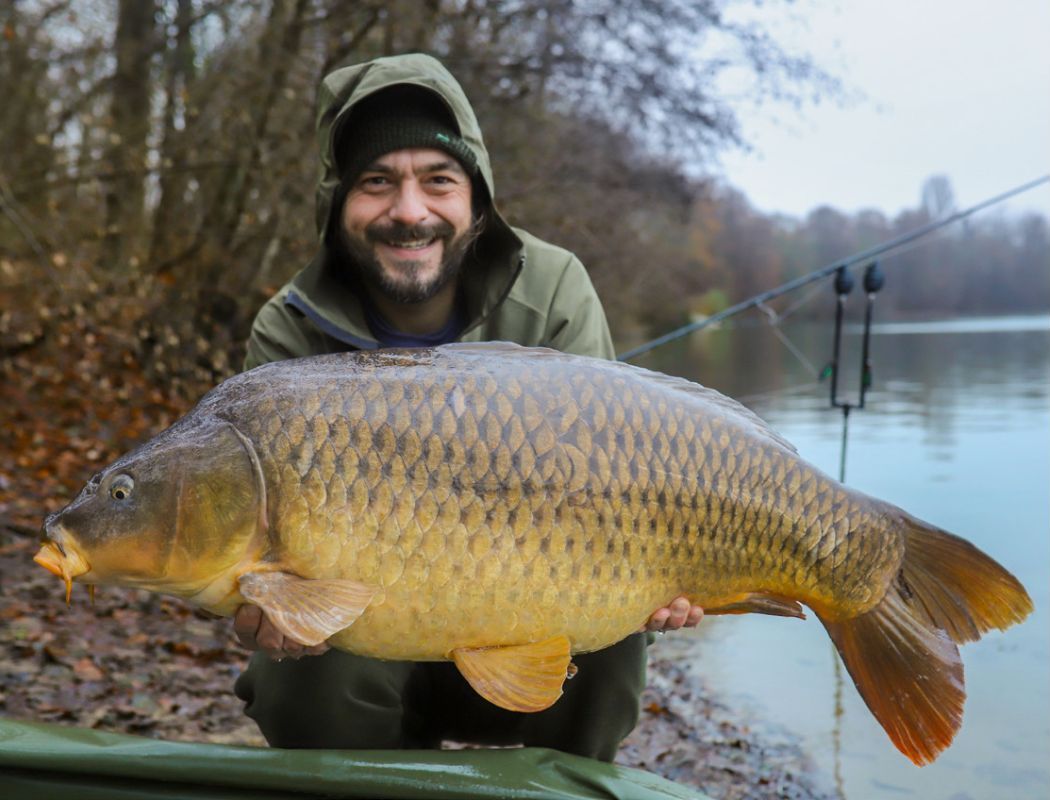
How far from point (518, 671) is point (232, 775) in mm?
367

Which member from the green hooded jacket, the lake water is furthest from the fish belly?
the lake water

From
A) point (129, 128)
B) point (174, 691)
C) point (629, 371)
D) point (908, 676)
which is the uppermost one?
point (129, 128)

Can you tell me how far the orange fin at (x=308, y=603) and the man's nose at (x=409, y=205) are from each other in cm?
82

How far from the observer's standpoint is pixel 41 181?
5.40m

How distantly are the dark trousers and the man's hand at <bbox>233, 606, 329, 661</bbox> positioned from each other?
9.9 inches

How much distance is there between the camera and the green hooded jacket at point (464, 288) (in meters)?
1.92

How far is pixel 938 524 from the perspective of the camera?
4.66 meters

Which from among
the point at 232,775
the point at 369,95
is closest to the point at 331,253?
the point at 369,95

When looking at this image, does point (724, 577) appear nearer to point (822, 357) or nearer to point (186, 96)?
point (186, 96)

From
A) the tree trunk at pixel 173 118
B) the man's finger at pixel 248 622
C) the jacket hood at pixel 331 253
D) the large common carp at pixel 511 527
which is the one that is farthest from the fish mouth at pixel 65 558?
the tree trunk at pixel 173 118

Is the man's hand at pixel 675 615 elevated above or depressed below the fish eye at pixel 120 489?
below

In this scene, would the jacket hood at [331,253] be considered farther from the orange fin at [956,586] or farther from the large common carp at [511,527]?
the orange fin at [956,586]

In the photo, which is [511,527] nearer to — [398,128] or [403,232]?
[403,232]

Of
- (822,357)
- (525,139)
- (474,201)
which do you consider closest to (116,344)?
(525,139)
